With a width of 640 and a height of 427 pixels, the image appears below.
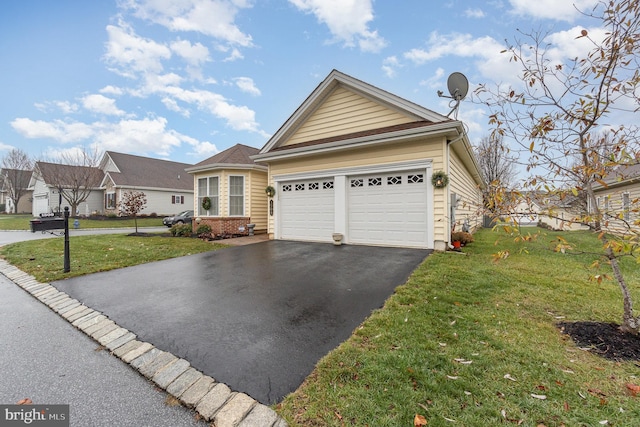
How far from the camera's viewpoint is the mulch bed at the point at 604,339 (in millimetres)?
2502

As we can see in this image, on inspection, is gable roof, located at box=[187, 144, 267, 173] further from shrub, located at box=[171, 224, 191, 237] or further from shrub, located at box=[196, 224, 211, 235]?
shrub, located at box=[171, 224, 191, 237]

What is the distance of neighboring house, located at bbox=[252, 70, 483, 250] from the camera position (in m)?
7.70

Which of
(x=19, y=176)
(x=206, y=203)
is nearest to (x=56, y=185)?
(x=19, y=176)

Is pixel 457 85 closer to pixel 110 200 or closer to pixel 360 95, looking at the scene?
pixel 360 95

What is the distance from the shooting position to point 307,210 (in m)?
10.0

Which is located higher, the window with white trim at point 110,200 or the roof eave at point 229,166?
the roof eave at point 229,166

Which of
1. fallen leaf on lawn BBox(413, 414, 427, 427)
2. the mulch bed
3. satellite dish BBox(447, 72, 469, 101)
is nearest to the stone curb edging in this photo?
fallen leaf on lawn BBox(413, 414, 427, 427)

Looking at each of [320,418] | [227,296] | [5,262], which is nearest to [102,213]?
[5,262]

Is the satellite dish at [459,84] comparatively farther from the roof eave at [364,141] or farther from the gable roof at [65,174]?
the gable roof at [65,174]

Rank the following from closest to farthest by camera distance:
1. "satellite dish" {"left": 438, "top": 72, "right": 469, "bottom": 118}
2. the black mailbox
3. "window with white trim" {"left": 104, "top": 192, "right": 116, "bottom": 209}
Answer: "satellite dish" {"left": 438, "top": 72, "right": 469, "bottom": 118}, the black mailbox, "window with white trim" {"left": 104, "top": 192, "right": 116, "bottom": 209}

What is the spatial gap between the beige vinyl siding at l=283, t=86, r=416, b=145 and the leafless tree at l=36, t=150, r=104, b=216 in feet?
80.5

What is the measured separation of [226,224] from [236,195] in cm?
147

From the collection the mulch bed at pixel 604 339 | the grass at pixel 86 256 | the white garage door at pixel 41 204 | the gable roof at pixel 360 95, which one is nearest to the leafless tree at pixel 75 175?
the white garage door at pixel 41 204

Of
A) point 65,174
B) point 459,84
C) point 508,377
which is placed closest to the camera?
point 508,377
